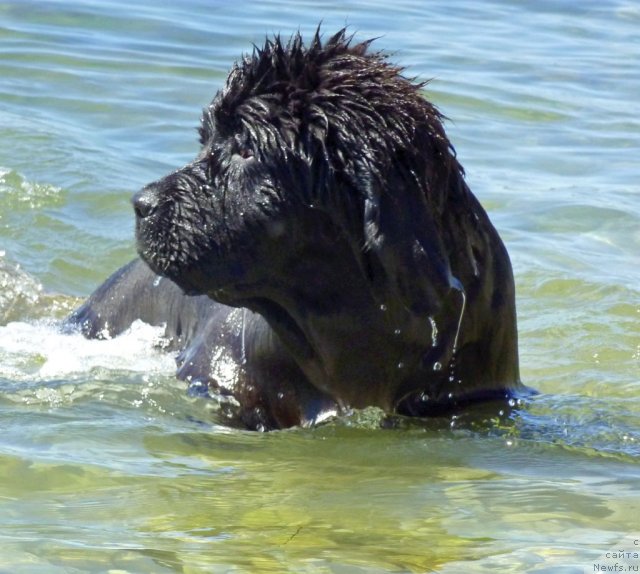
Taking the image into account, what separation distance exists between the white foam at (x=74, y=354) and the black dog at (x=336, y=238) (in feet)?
3.29

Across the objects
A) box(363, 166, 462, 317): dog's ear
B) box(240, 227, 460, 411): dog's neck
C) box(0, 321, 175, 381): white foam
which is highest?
box(363, 166, 462, 317): dog's ear

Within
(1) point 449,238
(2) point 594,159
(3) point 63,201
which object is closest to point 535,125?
(2) point 594,159

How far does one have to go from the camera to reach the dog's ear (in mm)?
4457

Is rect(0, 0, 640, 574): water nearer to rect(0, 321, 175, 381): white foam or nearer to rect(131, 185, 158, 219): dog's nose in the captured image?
rect(0, 321, 175, 381): white foam

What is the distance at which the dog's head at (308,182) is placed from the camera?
4477 mm

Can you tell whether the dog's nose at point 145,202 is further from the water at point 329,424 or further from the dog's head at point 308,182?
the water at point 329,424

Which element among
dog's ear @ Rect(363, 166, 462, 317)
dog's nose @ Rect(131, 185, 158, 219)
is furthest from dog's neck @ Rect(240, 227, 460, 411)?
dog's nose @ Rect(131, 185, 158, 219)

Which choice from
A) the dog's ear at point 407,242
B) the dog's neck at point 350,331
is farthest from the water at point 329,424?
the dog's ear at point 407,242

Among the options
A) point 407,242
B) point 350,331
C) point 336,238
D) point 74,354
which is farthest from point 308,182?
point 74,354

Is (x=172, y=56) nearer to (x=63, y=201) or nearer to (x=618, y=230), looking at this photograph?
(x=63, y=201)

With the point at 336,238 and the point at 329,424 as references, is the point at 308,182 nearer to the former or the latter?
the point at 336,238

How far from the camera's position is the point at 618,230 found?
29.0ft

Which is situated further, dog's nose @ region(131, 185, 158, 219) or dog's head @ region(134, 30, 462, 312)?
dog's nose @ region(131, 185, 158, 219)

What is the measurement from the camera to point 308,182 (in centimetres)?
452
